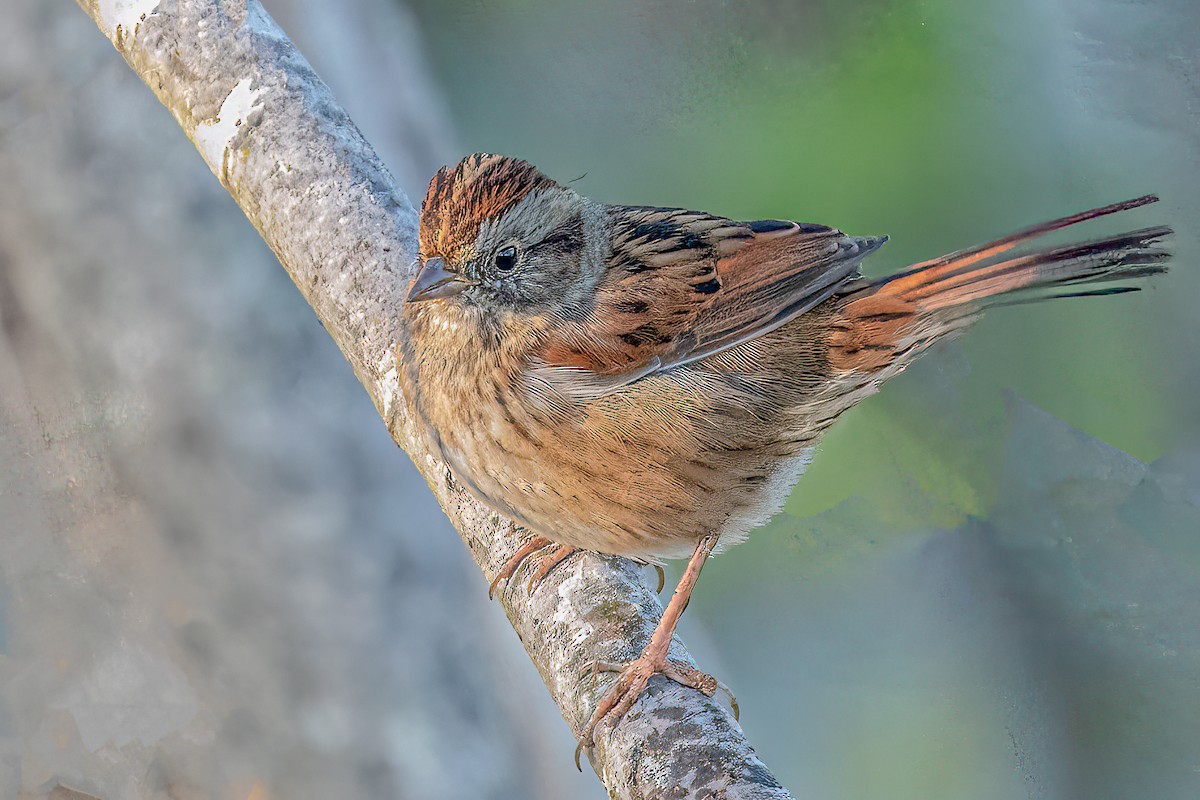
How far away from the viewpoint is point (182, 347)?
2.09 metres

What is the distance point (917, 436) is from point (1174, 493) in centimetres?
49

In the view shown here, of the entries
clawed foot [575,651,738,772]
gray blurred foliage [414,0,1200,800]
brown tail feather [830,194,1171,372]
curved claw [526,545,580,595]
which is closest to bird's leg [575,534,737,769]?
clawed foot [575,651,738,772]

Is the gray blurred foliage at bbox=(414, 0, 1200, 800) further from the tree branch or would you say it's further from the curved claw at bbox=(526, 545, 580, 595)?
the curved claw at bbox=(526, 545, 580, 595)

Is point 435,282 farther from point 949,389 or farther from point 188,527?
point 949,389

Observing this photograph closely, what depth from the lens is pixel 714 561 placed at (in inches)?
87.6

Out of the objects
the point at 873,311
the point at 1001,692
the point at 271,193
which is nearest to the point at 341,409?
the point at 271,193

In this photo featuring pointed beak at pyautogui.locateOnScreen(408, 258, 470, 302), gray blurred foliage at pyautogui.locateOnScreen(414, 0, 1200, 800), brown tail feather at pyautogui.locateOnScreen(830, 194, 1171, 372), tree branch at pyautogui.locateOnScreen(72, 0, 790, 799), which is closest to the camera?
brown tail feather at pyautogui.locateOnScreen(830, 194, 1171, 372)

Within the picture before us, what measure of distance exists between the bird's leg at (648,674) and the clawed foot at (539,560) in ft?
0.67

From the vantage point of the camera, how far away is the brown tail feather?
1272 mm

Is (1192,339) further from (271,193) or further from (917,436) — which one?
(271,193)

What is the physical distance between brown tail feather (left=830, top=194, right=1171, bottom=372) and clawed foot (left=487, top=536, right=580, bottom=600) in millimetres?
551

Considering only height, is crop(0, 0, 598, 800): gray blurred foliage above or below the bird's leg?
above

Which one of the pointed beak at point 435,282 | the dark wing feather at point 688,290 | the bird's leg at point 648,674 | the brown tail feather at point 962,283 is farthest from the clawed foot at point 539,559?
the brown tail feather at point 962,283

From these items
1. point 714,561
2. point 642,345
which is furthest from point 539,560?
point 714,561
